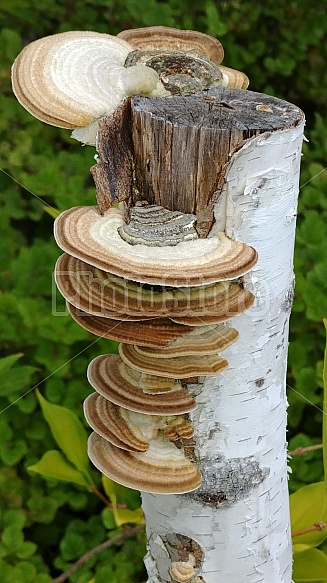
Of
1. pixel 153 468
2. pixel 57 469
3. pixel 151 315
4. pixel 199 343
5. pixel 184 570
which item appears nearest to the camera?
pixel 151 315

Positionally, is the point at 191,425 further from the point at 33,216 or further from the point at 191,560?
the point at 33,216

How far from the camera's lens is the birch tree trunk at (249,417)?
1.11m

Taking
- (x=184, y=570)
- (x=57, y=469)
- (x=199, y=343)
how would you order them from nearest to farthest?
1. (x=199, y=343)
2. (x=184, y=570)
3. (x=57, y=469)

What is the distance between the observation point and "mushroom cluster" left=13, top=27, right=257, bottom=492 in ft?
3.43

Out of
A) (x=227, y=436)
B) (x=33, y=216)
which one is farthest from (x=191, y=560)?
(x=33, y=216)

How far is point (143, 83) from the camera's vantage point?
1211mm

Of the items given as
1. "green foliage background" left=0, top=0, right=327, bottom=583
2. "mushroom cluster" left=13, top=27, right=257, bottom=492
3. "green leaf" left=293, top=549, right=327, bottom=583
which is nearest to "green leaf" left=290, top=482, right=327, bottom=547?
"green leaf" left=293, top=549, right=327, bottom=583

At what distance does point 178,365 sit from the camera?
1.15m

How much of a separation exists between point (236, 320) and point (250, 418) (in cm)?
25

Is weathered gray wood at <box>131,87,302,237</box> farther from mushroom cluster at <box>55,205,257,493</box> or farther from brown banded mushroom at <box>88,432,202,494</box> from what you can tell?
brown banded mushroom at <box>88,432,202,494</box>

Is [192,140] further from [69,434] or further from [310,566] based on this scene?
[310,566]

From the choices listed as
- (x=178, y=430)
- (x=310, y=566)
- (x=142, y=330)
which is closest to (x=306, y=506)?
(x=310, y=566)

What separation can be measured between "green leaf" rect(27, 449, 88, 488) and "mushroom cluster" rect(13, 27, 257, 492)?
2.53 ft

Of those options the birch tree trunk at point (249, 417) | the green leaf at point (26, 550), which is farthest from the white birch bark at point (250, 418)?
the green leaf at point (26, 550)
